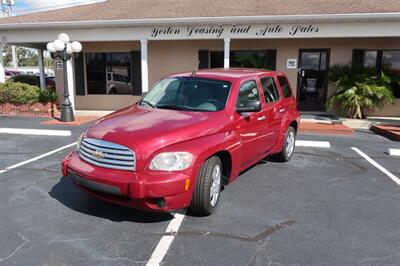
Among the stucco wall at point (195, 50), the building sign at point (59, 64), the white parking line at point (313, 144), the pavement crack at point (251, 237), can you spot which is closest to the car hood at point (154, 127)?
the pavement crack at point (251, 237)

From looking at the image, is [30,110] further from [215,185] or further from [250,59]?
[215,185]

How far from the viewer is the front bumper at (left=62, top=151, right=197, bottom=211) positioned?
362 cm

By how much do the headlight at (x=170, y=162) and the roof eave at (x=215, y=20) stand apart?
28.0 ft

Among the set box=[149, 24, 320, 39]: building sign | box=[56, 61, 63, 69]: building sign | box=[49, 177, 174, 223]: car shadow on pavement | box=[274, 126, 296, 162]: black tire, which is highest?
box=[149, 24, 320, 39]: building sign

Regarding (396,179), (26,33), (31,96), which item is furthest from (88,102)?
(396,179)

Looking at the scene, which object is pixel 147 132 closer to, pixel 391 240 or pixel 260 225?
pixel 260 225

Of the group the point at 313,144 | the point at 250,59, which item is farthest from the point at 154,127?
the point at 250,59

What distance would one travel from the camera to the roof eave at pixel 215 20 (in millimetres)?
10672

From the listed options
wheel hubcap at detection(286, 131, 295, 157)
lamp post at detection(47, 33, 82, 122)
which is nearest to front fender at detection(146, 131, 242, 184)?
wheel hubcap at detection(286, 131, 295, 157)

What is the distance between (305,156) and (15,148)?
617 centimetres

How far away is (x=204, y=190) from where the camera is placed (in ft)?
13.0

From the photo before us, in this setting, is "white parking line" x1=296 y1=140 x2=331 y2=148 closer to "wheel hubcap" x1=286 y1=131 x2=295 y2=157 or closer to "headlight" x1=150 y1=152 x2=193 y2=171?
"wheel hubcap" x1=286 y1=131 x2=295 y2=157

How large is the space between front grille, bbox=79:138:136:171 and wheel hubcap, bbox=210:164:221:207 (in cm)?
102

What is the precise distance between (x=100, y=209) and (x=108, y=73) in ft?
37.3
